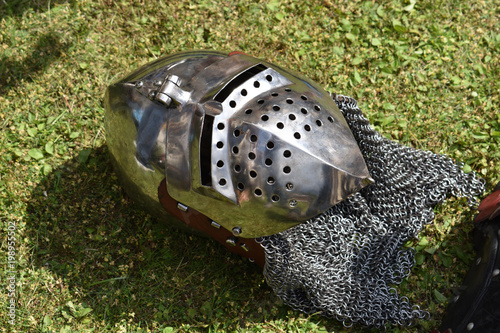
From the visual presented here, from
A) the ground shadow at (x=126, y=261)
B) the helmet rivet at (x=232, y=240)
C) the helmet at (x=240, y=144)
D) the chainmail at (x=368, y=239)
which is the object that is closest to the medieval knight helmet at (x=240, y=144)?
the helmet at (x=240, y=144)

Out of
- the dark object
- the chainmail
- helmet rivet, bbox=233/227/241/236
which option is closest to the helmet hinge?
helmet rivet, bbox=233/227/241/236

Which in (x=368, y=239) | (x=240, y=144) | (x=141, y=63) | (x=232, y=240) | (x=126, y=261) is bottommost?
(x=126, y=261)

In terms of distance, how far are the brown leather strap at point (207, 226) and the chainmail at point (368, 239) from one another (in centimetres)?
13

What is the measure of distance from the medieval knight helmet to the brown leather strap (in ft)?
0.16

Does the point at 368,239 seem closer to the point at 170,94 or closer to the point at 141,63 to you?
the point at 170,94

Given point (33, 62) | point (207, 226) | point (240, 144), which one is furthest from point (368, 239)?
point (33, 62)

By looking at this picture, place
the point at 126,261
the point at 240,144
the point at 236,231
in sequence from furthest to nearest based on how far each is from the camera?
the point at 126,261 → the point at 236,231 → the point at 240,144

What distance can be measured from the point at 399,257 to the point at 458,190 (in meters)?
0.68

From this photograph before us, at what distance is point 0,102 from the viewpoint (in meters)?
4.02

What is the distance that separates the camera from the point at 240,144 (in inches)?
108

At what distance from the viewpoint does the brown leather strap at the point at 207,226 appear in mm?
3004

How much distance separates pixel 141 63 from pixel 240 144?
6.11 ft

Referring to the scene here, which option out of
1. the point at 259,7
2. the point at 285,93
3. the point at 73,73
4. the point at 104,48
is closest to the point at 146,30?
the point at 104,48

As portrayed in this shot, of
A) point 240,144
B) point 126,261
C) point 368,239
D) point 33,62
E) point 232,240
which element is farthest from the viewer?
point 33,62
